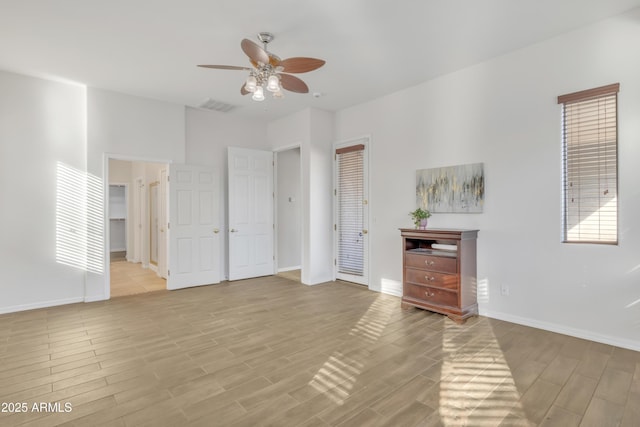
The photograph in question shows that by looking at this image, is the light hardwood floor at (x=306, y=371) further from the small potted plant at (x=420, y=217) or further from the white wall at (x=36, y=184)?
the small potted plant at (x=420, y=217)

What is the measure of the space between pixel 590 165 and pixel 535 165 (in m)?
0.47

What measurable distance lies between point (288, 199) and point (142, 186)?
Answer: 378 centimetres

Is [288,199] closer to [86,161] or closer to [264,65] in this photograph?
[86,161]

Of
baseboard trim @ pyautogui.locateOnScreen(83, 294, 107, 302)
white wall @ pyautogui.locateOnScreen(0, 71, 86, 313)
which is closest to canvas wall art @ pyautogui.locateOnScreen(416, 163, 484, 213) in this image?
baseboard trim @ pyautogui.locateOnScreen(83, 294, 107, 302)

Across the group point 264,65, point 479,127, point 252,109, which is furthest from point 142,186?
point 479,127

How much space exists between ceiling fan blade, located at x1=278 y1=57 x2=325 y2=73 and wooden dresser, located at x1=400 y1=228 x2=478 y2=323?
232 centimetres

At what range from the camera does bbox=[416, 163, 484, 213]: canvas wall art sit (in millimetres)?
Answer: 4145

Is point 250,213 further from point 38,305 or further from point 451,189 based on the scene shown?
point 451,189

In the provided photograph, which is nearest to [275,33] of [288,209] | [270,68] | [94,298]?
[270,68]

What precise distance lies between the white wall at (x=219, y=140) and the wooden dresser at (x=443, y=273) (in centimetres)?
349

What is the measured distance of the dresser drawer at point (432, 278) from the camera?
3914 millimetres

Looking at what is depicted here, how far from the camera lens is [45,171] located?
4.64 m

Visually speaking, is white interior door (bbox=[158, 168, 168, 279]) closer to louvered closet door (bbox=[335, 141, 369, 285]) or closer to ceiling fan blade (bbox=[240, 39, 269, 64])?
louvered closet door (bbox=[335, 141, 369, 285])

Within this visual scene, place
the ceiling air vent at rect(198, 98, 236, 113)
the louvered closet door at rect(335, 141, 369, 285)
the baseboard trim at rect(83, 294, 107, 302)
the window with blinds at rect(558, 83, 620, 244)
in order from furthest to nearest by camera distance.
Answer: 1. the louvered closet door at rect(335, 141, 369, 285)
2. the ceiling air vent at rect(198, 98, 236, 113)
3. the baseboard trim at rect(83, 294, 107, 302)
4. the window with blinds at rect(558, 83, 620, 244)
